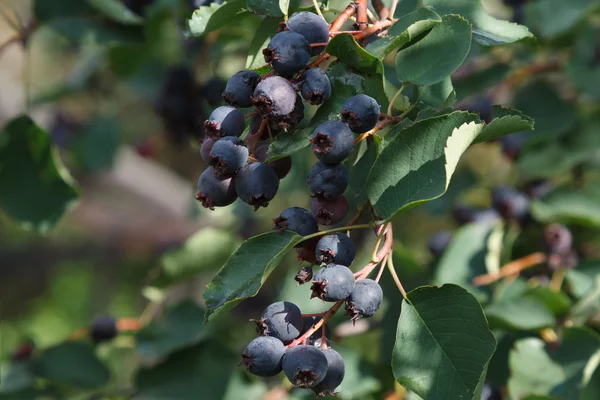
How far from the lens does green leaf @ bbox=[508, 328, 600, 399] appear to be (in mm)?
941

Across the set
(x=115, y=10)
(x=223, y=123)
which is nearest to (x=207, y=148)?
(x=223, y=123)

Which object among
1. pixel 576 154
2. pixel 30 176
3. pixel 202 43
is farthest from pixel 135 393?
pixel 576 154

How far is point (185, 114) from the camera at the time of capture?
1437 mm

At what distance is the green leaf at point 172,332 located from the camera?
117cm

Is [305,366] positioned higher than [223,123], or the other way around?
[223,123]

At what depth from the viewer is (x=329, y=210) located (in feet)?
2.25

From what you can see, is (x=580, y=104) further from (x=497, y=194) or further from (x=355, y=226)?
(x=355, y=226)

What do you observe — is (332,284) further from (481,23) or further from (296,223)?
(481,23)

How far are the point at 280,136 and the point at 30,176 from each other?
65cm

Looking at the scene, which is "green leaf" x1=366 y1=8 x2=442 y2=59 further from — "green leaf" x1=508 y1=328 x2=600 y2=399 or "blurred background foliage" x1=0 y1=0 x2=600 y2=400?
"green leaf" x1=508 y1=328 x2=600 y2=399

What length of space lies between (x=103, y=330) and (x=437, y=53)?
813mm

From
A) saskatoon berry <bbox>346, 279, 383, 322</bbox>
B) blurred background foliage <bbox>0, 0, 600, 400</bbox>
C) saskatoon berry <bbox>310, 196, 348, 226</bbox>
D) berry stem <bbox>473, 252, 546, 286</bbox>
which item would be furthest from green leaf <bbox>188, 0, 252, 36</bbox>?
berry stem <bbox>473, 252, 546, 286</bbox>

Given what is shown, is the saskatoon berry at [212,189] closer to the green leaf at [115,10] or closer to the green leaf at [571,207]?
the green leaf at [115,10]

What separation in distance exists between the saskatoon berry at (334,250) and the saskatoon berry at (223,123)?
0.45 ft
